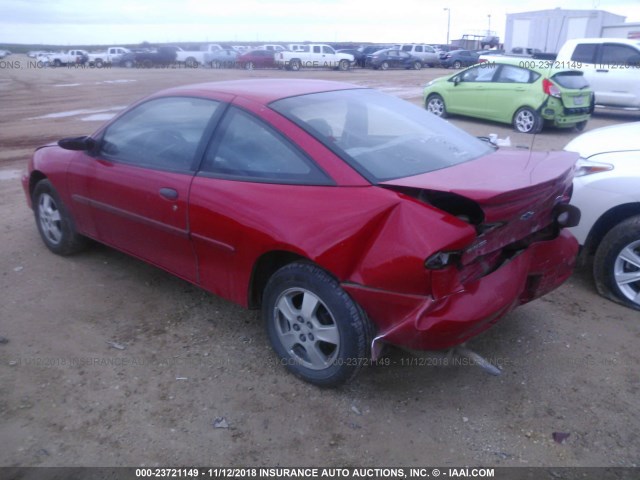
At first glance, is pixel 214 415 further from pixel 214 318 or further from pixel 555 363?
pixel 555 363

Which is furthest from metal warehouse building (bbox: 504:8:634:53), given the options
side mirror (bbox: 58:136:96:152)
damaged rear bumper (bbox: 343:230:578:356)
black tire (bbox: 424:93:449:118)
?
damaged rear bumper (bbox: 343:230:578:356)

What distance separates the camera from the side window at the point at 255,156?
305cm

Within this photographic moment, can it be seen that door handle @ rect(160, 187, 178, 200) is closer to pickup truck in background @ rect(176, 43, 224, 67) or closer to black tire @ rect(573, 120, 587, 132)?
black tire @ rect(573, 120, 587, 132)

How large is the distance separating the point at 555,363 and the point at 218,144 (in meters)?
2.42

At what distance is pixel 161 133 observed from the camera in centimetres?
389

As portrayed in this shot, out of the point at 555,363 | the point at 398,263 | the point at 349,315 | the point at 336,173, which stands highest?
the point at 336,173

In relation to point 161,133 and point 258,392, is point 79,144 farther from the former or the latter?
point 258,392

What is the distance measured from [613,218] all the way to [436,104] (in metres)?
10.2

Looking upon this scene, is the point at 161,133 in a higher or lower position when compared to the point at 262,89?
lower

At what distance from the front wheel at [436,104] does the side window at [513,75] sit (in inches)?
62.5

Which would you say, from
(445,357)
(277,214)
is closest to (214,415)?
(277,214)

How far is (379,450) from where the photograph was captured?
2.72 metres

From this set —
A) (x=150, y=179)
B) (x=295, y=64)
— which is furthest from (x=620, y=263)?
(x=295, y=64)

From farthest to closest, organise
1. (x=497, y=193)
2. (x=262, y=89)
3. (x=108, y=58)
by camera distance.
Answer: (x=108, y=58)
(x=262, y=89)
(x=497, y=193)
